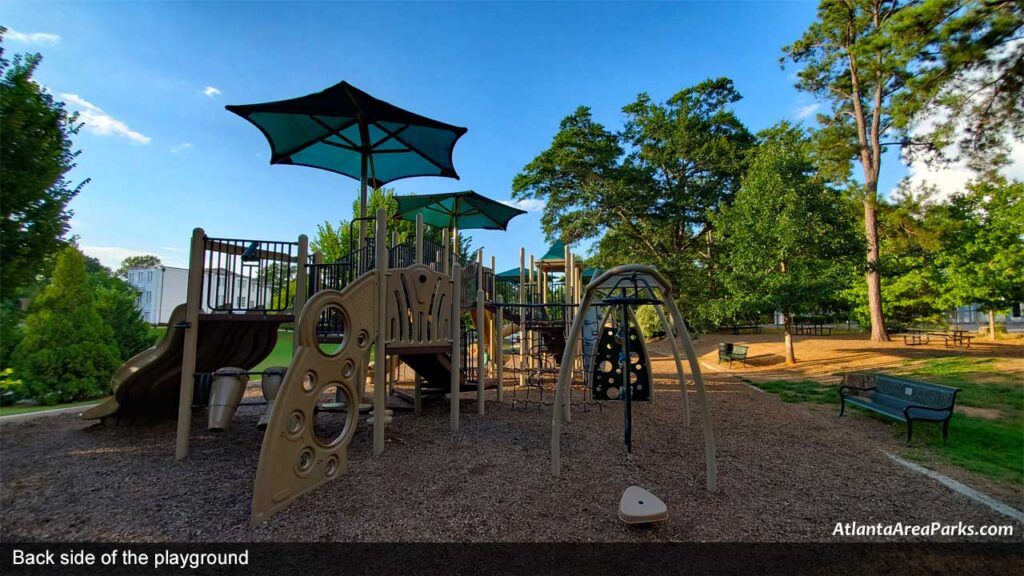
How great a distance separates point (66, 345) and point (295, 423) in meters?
10.0

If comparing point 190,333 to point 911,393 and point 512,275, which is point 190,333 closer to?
point 911,393

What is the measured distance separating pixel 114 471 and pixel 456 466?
11.6ft

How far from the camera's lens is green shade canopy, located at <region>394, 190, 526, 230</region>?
10266 mm

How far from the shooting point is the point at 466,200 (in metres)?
10.5

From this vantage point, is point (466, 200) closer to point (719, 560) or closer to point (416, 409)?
point (416, 409)

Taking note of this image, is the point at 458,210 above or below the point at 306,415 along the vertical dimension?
above

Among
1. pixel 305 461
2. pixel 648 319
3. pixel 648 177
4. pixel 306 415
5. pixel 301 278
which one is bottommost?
pixel 305 461

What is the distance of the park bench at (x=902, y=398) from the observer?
17.9ft

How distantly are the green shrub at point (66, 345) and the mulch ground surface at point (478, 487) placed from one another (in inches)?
163

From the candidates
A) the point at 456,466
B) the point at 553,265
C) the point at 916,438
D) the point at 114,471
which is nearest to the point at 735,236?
the point at 553,265

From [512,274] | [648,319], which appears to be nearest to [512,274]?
[512,274]

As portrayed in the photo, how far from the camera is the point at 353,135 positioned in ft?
23.0

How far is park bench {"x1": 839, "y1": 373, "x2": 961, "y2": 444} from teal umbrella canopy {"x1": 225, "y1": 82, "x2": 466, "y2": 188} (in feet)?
24.9

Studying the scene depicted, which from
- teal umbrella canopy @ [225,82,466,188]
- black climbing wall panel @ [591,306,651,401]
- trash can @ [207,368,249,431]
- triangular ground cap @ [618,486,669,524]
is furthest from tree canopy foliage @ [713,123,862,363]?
trash can @ [207,368,249,431]
